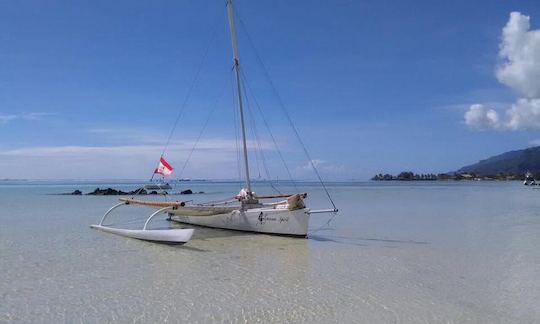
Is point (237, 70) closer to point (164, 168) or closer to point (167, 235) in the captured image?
point (164, 168)

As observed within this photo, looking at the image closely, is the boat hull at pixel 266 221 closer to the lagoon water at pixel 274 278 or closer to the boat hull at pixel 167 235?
the lagoon water at pixel 274 278

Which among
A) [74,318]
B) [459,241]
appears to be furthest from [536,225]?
[74,318]

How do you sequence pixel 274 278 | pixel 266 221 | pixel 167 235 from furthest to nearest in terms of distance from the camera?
pixel 266 221, pixel 167 235, pixel 274 278

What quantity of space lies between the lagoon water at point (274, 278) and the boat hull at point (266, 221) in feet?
1.51

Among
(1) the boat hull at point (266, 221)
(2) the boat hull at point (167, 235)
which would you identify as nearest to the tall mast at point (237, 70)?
(1) the boat hull at point (266, 221)

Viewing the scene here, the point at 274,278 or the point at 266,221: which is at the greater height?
the point at 266,221

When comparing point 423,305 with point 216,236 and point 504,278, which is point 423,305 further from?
point 216,236

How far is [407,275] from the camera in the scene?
10188mm

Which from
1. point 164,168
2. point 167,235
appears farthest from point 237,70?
point 167,235

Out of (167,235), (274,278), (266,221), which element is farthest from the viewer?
(266,221)

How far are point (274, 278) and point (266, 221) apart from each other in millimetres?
6354

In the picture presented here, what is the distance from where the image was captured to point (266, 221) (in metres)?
16.4

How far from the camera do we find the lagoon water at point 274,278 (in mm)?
7508

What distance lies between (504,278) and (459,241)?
568 cm
